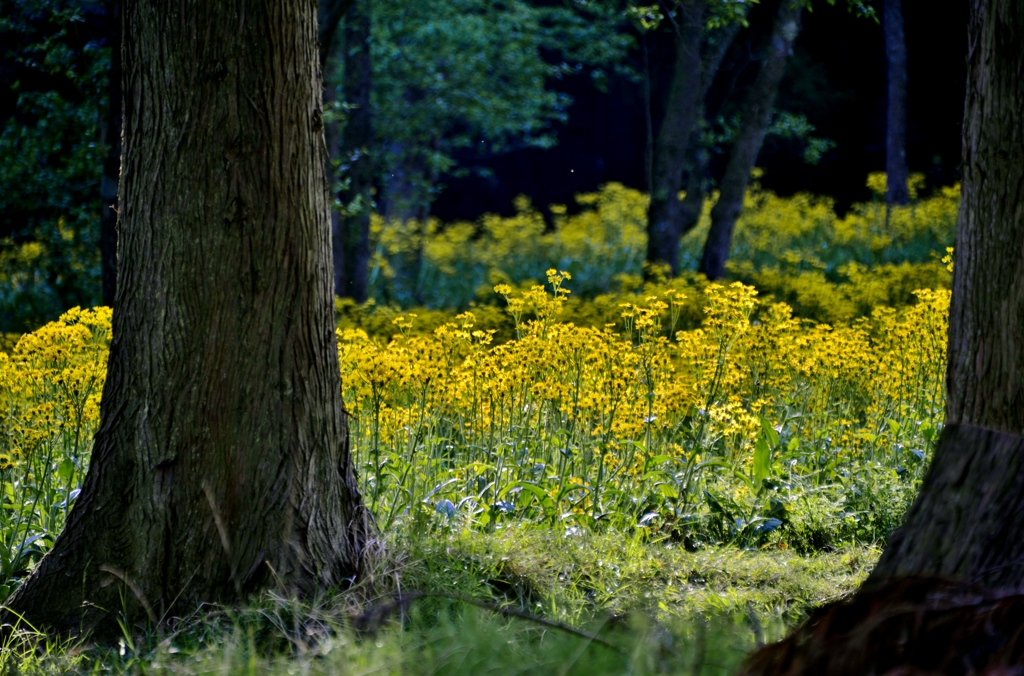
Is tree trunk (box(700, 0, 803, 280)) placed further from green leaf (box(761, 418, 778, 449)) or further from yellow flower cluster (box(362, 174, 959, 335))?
green leaf (box(761, 418, 778, 449))

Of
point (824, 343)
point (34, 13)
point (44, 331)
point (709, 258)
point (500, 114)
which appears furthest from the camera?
point (500, 114)

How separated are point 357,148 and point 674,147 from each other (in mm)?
3560

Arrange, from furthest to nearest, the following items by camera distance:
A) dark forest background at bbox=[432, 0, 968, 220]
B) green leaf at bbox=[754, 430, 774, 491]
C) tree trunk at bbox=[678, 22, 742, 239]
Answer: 1. dark forest background at bbox=[432, 0, 968, 220]
2. tree trunk at bbox=[678, 22, 742, 239]
3. green leaf at bbox=[754, 430, 774, 491]

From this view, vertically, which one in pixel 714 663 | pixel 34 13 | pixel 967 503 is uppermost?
pixel 34 13

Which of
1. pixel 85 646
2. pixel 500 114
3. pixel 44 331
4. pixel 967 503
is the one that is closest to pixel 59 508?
pixel 44 331

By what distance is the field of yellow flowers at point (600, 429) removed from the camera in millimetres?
4656

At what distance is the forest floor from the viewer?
2.32m

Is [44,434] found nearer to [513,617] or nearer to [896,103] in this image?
[513,617]

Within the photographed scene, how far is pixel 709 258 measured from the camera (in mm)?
11766

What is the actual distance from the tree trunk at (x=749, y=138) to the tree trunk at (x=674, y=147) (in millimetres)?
472

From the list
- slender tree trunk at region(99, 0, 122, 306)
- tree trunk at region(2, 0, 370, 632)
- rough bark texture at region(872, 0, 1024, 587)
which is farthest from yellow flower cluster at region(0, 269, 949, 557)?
rough bark texture at region(872, 0, 1024, 587)

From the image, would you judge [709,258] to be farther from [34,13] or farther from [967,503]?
[967,503]

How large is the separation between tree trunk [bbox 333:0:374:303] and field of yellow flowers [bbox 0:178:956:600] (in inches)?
201

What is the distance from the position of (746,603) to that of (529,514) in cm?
128
